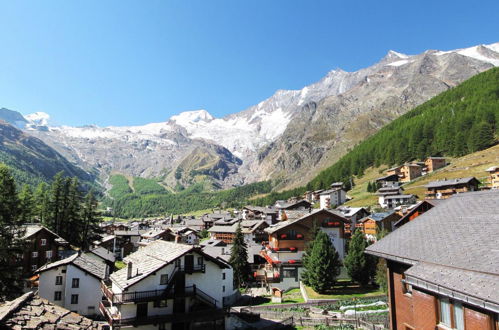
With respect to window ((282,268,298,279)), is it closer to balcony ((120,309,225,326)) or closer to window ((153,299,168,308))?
balcony ((120,309,225,326))

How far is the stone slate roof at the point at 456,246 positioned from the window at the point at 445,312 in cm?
128

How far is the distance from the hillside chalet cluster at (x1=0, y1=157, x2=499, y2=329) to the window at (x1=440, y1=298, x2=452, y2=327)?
1.5 inches

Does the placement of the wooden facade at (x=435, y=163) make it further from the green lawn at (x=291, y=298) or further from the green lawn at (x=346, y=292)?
the green lawn at (x=291, y=298)

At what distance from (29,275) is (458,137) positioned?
181 m

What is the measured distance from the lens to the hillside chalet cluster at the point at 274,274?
11922 mm

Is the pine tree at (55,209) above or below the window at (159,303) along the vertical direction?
above

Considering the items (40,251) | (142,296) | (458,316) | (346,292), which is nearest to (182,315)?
(142,296)

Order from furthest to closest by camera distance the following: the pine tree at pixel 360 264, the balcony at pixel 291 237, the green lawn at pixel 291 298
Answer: the balcony at pixel 291 237
the pine tree at pixel 360 264
the green lawn at pixel 291 298

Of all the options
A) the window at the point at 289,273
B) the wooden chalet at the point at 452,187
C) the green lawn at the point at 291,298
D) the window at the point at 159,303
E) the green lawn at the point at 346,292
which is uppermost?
the wooden chalet at the point at 452,187

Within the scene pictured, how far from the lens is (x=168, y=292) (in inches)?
1401

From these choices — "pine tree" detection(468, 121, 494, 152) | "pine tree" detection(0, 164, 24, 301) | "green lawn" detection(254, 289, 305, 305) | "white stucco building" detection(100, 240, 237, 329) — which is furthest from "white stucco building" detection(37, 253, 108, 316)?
"pine tree" detection(468, 121, 494, 152)

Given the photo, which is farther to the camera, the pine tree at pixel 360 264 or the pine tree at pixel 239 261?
the pine tree at pixel 239 261

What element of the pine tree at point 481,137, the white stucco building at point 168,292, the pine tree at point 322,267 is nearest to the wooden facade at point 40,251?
the white stucco building at point 168,292

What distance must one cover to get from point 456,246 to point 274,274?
180 ft
